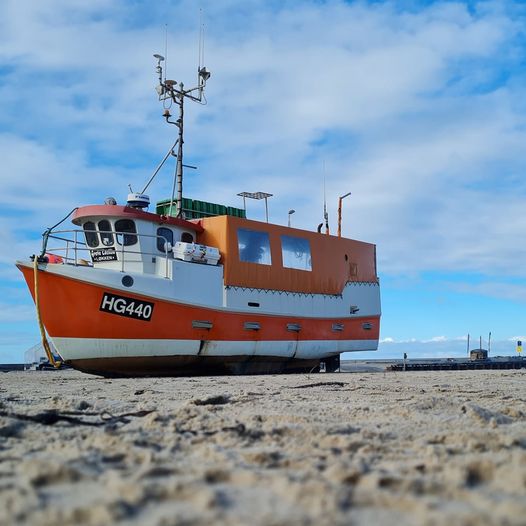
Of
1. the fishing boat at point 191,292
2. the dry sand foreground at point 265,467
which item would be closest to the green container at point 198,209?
the fishing boat at point 191,292

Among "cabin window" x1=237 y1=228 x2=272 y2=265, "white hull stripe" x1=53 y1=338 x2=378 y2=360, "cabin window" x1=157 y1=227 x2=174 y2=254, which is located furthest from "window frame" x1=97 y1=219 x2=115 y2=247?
"cabin window" x1=237 y1=228 x2=272 y2=265

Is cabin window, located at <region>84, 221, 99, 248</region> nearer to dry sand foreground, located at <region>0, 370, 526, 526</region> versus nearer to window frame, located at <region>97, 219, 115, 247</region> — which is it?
window frame, located at <region>97, 219, 115, 247</region>

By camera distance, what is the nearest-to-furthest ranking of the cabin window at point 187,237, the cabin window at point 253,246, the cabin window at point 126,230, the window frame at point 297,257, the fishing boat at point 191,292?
the fishing boat at point 191,292
the cabin window at point 126,230
the cabin window at point 187,237
the cabin window at point 253,246
the window frame at point 297,257

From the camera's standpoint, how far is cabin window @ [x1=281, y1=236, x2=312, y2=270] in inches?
575

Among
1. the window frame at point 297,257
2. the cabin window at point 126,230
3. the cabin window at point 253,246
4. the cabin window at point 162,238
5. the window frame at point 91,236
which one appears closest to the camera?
the cabin window at point 126,230

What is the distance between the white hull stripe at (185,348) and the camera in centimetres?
1130

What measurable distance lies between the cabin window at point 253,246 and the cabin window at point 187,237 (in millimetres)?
1102

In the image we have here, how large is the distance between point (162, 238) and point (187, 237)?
848 millimetres

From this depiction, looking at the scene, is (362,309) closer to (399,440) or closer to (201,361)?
(201,361)

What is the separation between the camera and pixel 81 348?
11.3m

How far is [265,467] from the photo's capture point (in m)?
2.55

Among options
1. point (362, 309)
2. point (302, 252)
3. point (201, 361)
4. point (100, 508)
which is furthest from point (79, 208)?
point (100, 508)

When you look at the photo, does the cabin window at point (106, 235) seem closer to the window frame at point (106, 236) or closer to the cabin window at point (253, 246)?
the window frame at point (106, 236)

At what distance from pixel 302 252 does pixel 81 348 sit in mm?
6229
